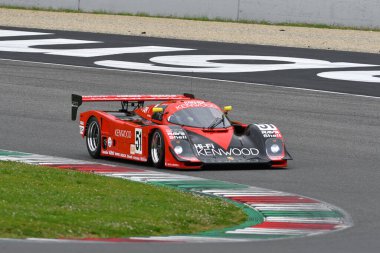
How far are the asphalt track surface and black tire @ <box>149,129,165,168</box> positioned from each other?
1.65 ft

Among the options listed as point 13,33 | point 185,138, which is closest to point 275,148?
point 185,138

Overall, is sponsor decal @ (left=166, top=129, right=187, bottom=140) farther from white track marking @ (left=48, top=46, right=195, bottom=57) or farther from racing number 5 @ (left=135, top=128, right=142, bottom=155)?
white track marking @ (left=48, top=46, right=195, bottom=57)

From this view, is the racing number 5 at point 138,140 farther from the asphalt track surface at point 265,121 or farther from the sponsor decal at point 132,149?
the asphalt track surface at point 265,121

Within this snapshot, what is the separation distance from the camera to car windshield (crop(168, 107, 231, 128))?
1838 cm

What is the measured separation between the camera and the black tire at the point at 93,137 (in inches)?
758

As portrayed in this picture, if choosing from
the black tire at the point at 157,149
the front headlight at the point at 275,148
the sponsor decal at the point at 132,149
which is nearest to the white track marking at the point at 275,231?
the black tire at the point at 157,149

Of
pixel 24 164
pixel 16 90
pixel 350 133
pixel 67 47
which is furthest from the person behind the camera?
pixel 67 47

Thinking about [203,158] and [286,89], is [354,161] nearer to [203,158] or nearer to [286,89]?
[203,158]

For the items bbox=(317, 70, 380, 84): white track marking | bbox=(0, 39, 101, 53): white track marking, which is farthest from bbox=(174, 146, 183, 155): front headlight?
bbox=(0, 39, 101, 53): white track marking

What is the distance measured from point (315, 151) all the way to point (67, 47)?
52.3 feet

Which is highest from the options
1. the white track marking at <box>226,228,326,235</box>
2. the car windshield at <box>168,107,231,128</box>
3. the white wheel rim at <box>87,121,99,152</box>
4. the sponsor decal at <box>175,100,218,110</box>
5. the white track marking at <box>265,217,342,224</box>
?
the sponsor decal at <box>175,100,218,110</box>

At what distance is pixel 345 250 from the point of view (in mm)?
11133

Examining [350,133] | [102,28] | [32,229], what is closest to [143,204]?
[32,229]

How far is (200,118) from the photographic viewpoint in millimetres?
18438
